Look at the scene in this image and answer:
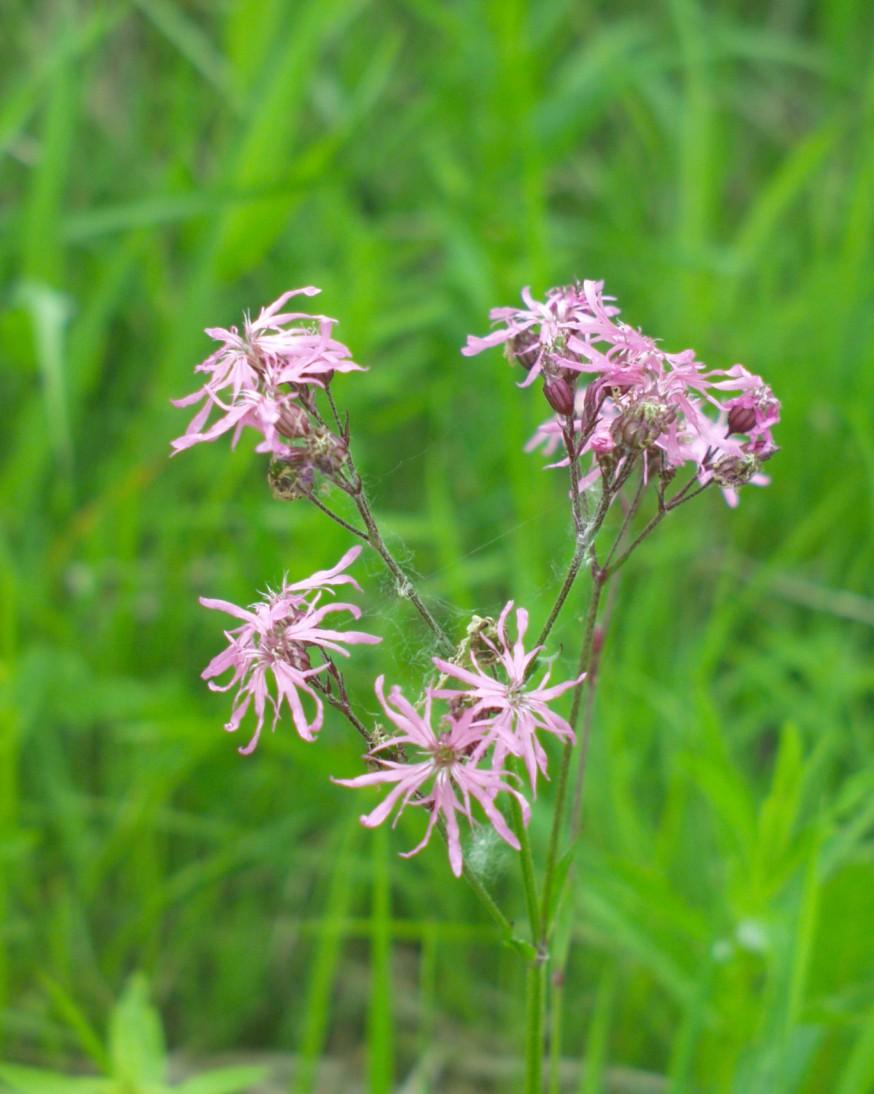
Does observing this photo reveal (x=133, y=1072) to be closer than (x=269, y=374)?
No

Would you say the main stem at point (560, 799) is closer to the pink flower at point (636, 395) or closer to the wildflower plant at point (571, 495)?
the wildflower plant at point (571, 495)

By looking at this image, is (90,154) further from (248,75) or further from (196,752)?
(196,752)

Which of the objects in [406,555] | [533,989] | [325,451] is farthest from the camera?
[406,555]

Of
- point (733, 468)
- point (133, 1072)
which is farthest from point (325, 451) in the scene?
point (133, 1072)

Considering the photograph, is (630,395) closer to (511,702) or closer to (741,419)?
(741,419)

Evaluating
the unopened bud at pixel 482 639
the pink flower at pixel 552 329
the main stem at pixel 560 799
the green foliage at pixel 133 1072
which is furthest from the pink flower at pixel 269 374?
the green foliage at pixel 133 1072

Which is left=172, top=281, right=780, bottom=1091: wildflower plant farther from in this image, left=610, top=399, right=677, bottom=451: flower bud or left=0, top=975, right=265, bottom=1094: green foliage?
left=0, top=975, right=265, bottom=1094: green foliage

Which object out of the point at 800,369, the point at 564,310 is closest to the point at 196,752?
the point at 564,310

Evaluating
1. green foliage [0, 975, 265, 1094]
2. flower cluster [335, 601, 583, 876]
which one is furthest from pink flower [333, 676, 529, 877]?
green foliage [0, 975, 265, 1094]
